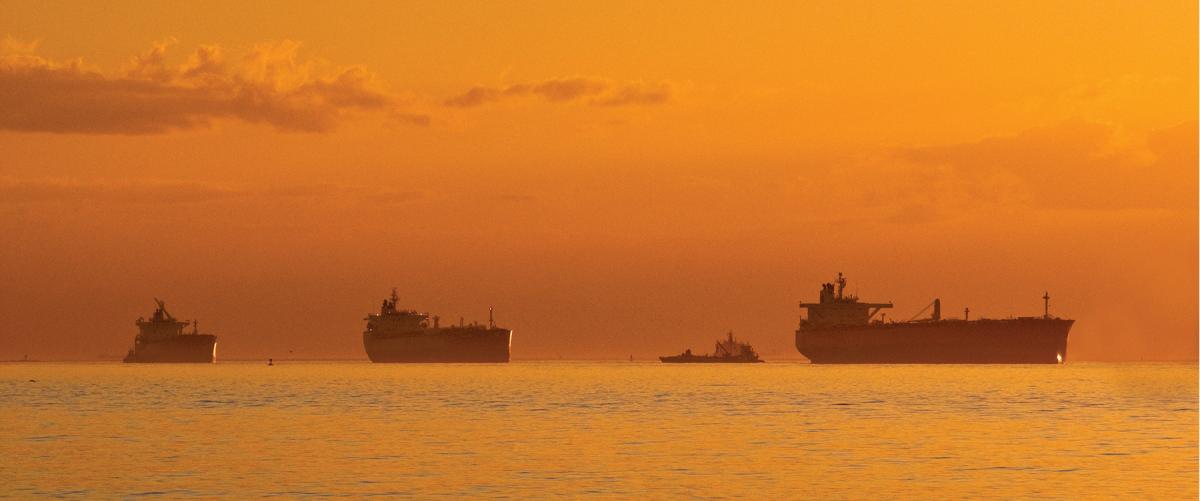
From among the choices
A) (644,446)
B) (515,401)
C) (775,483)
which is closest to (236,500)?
(775,483)

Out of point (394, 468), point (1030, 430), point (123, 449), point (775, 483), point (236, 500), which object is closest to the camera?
point (236, 500)

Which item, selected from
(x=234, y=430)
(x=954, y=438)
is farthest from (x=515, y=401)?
(x=954, y=438)

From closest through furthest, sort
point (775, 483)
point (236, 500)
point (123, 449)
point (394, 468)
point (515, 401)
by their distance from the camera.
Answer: point (236, 500) < point (775, 483) < point (394, 468) < point (123, 449) < point (515, 401)

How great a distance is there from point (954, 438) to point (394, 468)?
25.4 m

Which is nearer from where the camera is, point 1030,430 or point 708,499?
point 708,499

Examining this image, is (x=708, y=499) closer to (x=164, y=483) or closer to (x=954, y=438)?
(x=164, y=483)

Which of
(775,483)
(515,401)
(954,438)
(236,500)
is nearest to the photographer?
(236,500)

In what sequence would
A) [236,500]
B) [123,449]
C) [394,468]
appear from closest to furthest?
[236,500], [394,468], [123,449]

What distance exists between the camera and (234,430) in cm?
7238

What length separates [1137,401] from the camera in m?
114

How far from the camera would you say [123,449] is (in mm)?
59719

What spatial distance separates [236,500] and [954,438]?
3350cm

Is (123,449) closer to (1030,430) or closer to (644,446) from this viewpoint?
(644,446)

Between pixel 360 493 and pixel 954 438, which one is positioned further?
pixel 954 438
